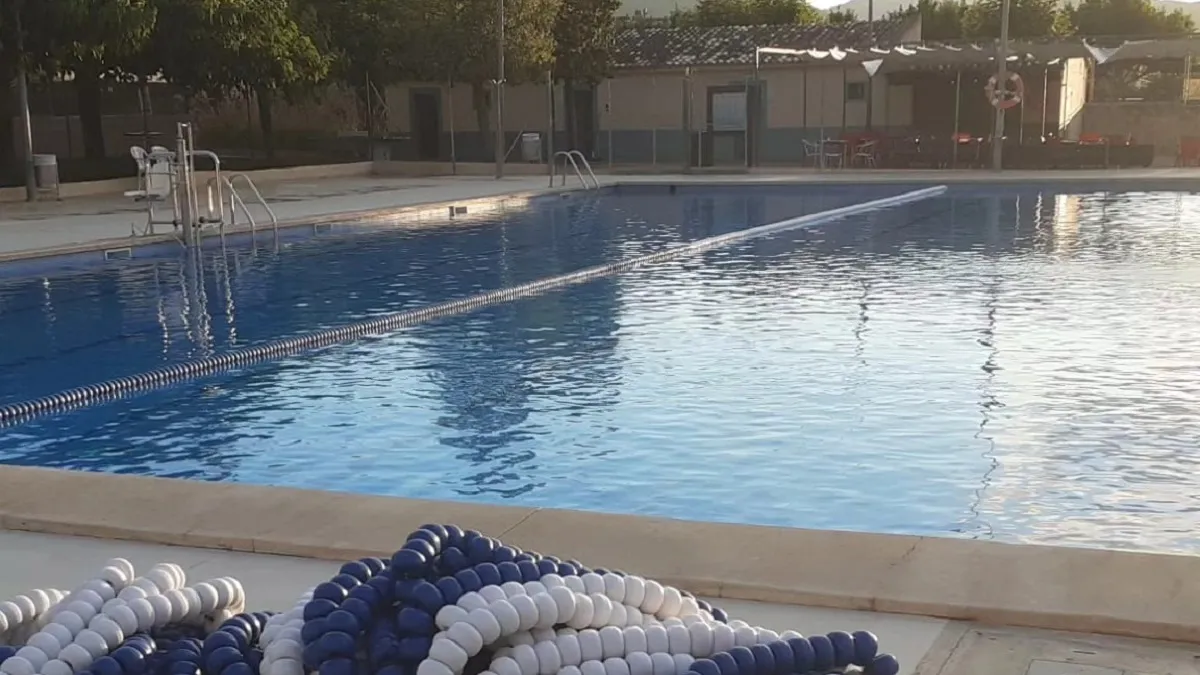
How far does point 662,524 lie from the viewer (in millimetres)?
3832

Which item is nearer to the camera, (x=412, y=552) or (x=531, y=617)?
(x=531, y=617)

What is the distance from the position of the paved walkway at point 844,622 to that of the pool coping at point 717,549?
0.15 feet

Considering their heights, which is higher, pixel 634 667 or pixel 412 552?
Answer: pixel 412 552

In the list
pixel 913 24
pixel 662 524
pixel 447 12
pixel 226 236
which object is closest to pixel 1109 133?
pixel 913 24

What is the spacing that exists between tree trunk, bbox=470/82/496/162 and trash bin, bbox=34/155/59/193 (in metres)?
10.4

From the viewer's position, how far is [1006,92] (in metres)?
24.2

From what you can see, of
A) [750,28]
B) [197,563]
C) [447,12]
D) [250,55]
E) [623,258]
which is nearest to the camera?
[197,563]

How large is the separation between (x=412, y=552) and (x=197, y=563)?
5.13 ft

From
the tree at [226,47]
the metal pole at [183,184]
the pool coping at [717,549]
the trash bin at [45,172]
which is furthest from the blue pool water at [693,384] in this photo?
the tree at [226,47]

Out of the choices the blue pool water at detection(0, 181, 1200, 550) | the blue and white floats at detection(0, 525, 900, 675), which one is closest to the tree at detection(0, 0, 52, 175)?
the blue pool water at detection(0, 181, 1200, 550)

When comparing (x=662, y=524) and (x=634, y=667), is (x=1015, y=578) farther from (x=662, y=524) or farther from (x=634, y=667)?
(x=634, y=667)

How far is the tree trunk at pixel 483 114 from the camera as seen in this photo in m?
29.0

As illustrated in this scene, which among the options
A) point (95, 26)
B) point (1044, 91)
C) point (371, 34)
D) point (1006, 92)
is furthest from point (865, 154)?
point (95, 26)

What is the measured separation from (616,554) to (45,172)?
18788 millimetres
